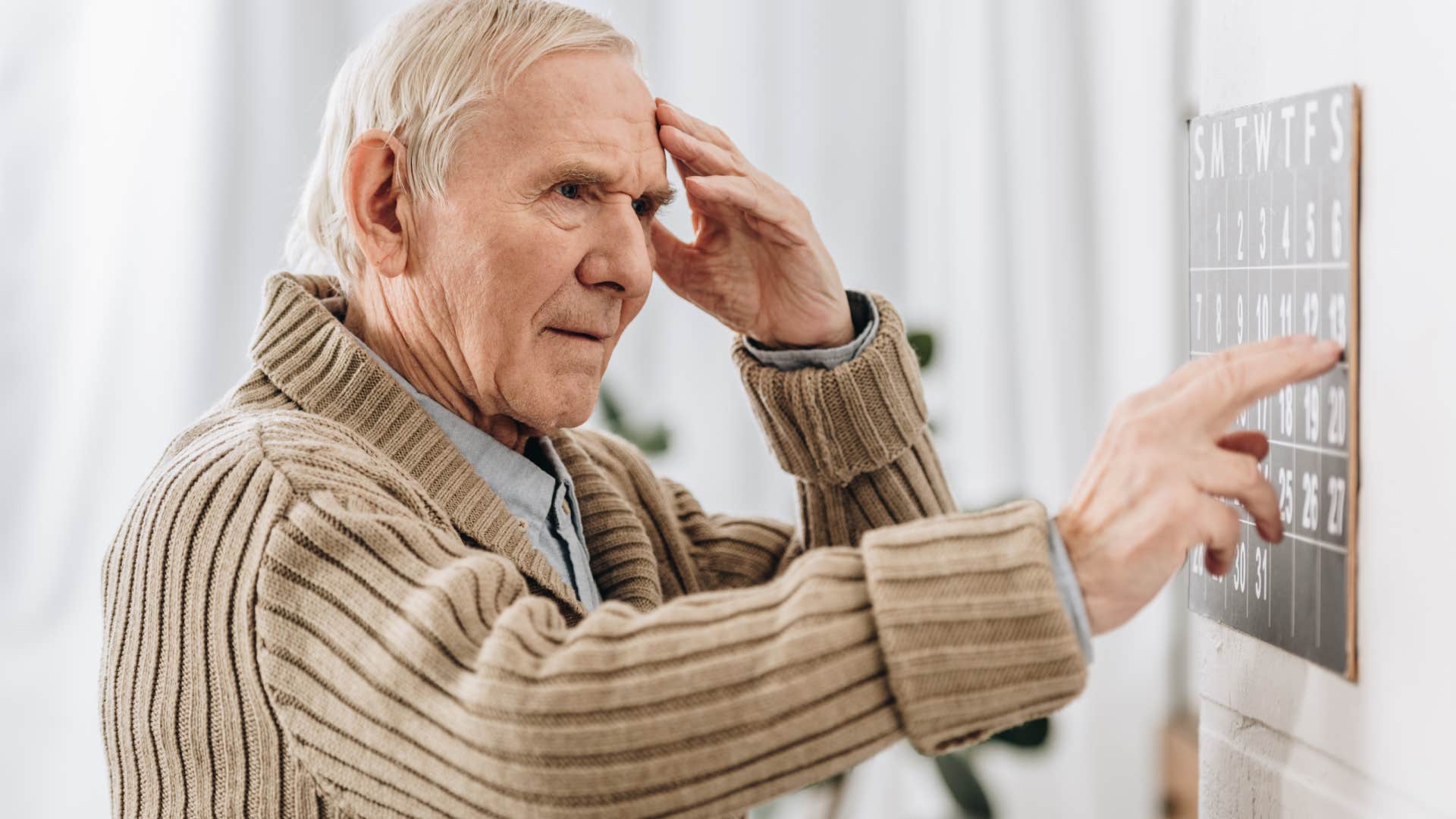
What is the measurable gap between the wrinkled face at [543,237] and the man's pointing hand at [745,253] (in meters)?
0.11

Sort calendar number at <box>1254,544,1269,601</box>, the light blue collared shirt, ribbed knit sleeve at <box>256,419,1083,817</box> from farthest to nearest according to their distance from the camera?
the light blue collared shirt → calendar number at <box>1254,544,1269,601</box> → ribbed knit sleeve at <box>256,419,1083,817</box>

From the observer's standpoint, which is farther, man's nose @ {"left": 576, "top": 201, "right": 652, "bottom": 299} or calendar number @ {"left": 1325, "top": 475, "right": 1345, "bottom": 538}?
man's nose @ {"left": 576, "top": 201, "right": 652, "bottom": 299}

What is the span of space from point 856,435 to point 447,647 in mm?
654

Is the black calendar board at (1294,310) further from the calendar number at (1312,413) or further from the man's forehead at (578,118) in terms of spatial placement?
the man's forehead at (578,118)

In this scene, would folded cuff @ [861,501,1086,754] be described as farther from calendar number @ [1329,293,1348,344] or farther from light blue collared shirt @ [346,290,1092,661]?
light blue collared shirt @ [346,290,1092,661]

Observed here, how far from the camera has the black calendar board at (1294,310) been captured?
0.82 meters

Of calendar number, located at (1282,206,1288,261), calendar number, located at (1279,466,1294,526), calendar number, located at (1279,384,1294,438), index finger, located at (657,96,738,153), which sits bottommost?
calendar number, located at (1279,466,1294,526)

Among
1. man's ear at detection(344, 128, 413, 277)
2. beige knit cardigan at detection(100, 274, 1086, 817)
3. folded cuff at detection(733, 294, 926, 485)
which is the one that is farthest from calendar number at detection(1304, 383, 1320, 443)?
man's ear at detection(344, 128, 413, 277)

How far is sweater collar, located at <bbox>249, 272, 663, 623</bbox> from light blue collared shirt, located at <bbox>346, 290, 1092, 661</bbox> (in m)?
0.03

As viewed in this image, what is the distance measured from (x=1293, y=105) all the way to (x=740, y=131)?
1539mm

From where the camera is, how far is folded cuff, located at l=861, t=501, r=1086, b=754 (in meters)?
0.73

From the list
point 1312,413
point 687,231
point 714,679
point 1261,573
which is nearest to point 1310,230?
point 1312,413

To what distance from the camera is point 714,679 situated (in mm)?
728

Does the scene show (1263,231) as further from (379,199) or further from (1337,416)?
(379,199)
